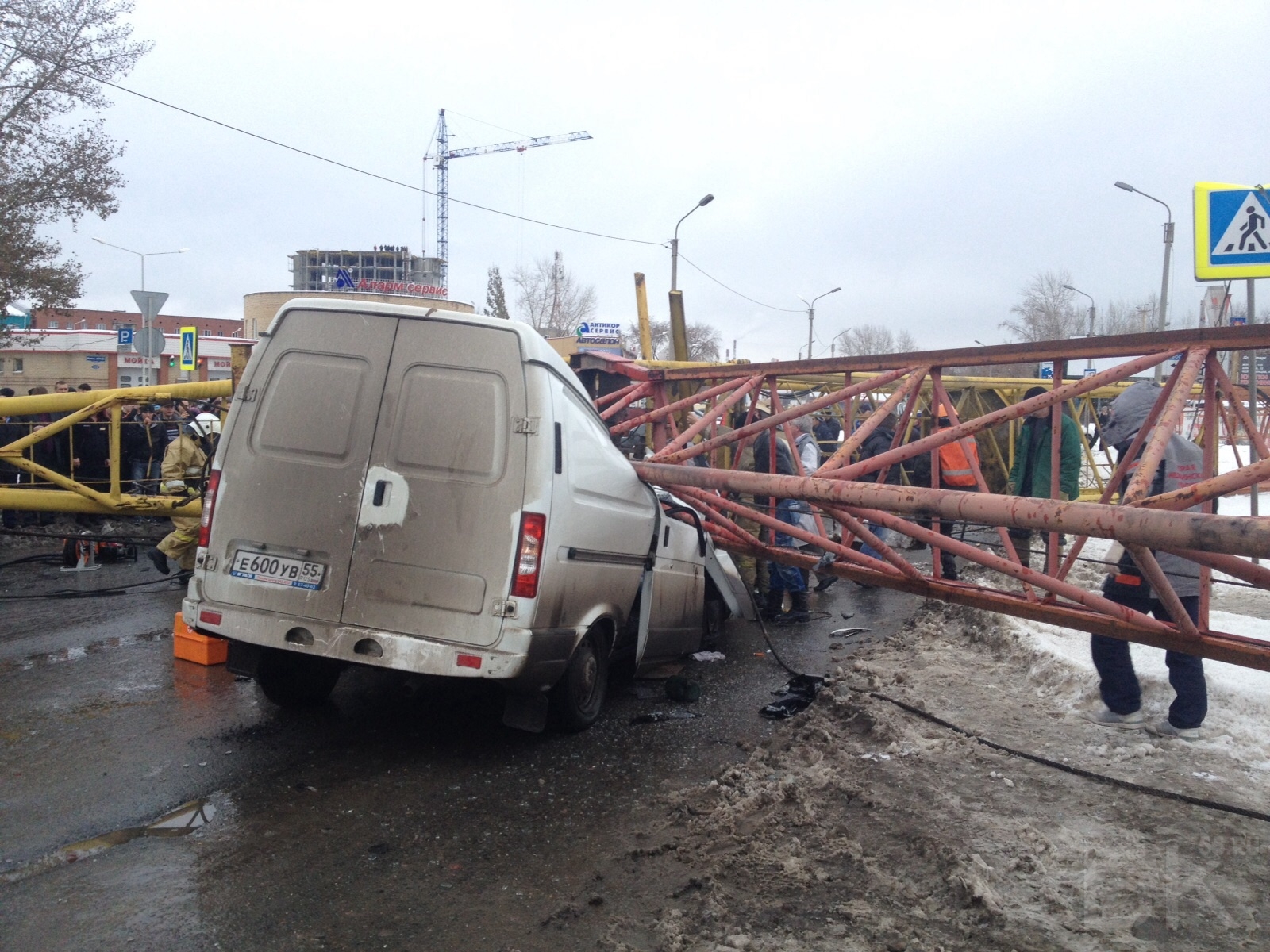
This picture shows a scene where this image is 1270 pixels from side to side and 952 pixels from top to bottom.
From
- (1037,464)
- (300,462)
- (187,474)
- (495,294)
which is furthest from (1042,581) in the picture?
(495,294)

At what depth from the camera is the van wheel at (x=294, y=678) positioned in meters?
5.20

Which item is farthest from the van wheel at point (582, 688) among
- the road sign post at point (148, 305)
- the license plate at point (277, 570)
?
the road sign post at point (148, 305)

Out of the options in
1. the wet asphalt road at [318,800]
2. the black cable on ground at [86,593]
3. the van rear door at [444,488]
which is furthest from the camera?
the black cable on ground at [86,593]

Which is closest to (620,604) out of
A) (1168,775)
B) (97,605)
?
(1168,775)

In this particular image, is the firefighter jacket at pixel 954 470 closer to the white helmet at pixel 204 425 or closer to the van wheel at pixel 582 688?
the van wheel at pixel 582 688

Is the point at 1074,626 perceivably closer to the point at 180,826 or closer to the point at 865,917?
the point at 865,917

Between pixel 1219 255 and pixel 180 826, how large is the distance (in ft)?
23.3

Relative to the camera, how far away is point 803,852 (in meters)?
3.77

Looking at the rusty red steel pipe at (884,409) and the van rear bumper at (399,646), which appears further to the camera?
the rusty red steel pipe at (884,409)

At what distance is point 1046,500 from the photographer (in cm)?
334

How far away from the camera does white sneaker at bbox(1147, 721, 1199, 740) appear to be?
5.07 metres

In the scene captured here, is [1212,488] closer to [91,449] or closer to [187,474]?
[187,474]

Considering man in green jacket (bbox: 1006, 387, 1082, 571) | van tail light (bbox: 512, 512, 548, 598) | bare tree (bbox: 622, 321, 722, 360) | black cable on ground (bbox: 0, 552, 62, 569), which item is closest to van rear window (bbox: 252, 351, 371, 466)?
van tail light (bbox: 512, 512, 548, 598)

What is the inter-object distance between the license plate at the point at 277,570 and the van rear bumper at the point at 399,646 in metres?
0.16
